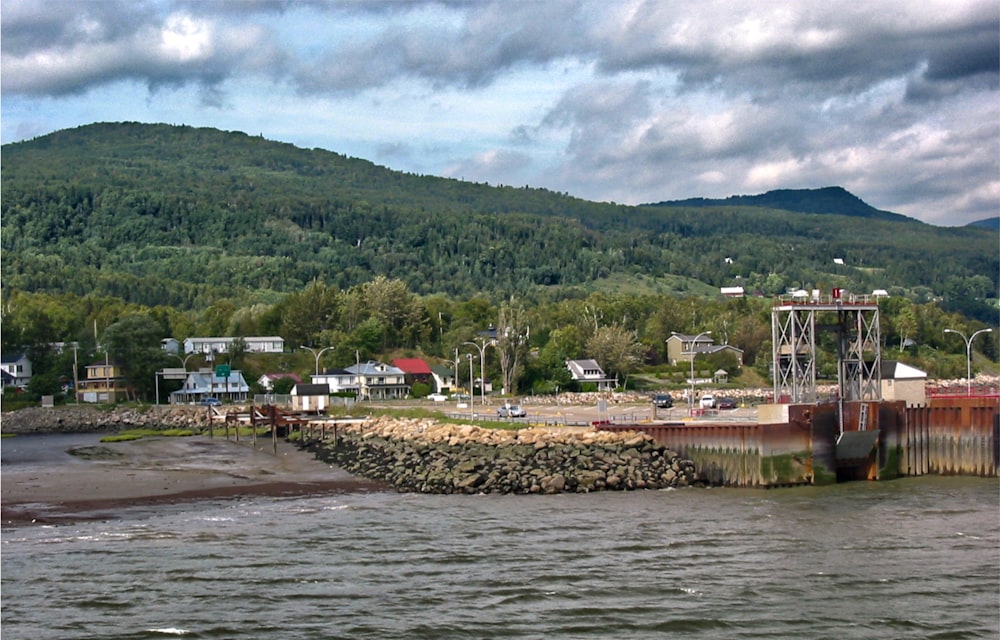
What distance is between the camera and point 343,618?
91.2 ft

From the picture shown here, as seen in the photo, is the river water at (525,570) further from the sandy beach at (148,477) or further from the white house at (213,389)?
the white house at (213,389)

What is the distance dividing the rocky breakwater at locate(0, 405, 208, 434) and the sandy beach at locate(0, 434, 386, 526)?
19.8m

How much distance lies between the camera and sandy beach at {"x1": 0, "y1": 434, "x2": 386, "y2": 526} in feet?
154

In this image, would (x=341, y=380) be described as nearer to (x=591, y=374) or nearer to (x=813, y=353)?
(x=591, y=374)

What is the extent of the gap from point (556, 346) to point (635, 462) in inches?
2705

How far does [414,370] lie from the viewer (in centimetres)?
12169

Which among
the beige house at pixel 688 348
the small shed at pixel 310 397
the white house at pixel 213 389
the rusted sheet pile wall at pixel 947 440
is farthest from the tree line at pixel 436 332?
the rusted sheet pile wall at pixel 947 440

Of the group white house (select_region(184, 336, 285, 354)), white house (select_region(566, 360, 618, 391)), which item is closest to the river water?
white house (select_region(566, 360, 618, 391))

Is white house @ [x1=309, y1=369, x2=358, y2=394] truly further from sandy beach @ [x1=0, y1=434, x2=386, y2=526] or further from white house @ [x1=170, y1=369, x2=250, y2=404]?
sandy beach @ [x1=0, y1=434, x2=386, y2=526]

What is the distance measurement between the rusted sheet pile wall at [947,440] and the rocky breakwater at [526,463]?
382 inches

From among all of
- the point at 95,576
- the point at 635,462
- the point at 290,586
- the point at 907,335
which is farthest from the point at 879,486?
the point at 907,335

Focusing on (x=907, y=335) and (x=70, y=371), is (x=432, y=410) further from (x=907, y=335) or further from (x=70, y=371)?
(x=907, y=335)

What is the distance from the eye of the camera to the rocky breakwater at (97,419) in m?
97.6

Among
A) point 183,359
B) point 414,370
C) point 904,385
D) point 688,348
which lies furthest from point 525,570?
point 688,348
